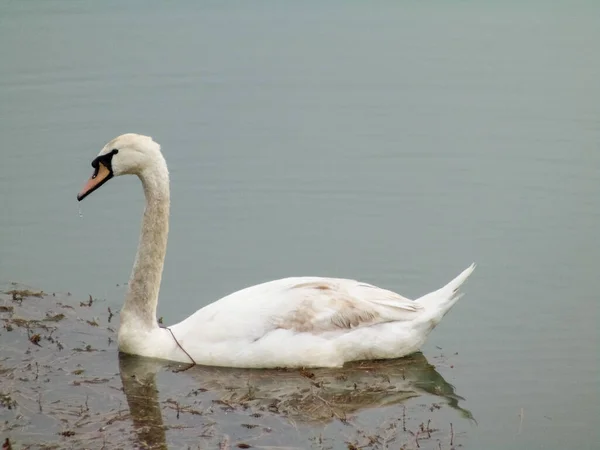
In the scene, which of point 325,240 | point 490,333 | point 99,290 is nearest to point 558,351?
point 490,333

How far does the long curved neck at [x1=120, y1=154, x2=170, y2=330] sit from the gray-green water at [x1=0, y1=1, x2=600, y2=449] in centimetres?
101

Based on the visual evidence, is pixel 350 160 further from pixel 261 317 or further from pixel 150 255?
pixel 261 317

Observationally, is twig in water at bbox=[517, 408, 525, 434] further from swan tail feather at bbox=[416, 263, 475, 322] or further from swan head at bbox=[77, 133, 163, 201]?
swan head at bbox=[77, 133, 163, 201]

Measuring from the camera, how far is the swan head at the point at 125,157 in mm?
9703

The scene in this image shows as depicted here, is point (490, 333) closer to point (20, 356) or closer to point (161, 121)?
point (20, 356)

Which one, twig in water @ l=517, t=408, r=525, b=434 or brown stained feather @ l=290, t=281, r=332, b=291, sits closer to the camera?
twig in water @ l=517, t=408, r=525, b=434

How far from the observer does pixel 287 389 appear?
9117mm

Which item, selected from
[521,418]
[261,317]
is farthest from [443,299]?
[261,317]

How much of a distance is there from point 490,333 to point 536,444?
1.94 metres

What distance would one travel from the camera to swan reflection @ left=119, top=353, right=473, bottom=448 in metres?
8.70

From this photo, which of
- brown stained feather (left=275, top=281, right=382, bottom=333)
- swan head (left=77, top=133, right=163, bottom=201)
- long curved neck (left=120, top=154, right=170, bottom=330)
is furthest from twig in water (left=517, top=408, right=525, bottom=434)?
swan head (left=77, top=133, right=163, bottom=201)

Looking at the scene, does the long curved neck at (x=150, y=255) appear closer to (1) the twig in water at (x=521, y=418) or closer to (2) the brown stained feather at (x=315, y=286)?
(2) the brown stained feather at (x=315, y=286)

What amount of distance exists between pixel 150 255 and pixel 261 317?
1.10 metres

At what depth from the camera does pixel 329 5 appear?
20359 millimetres
